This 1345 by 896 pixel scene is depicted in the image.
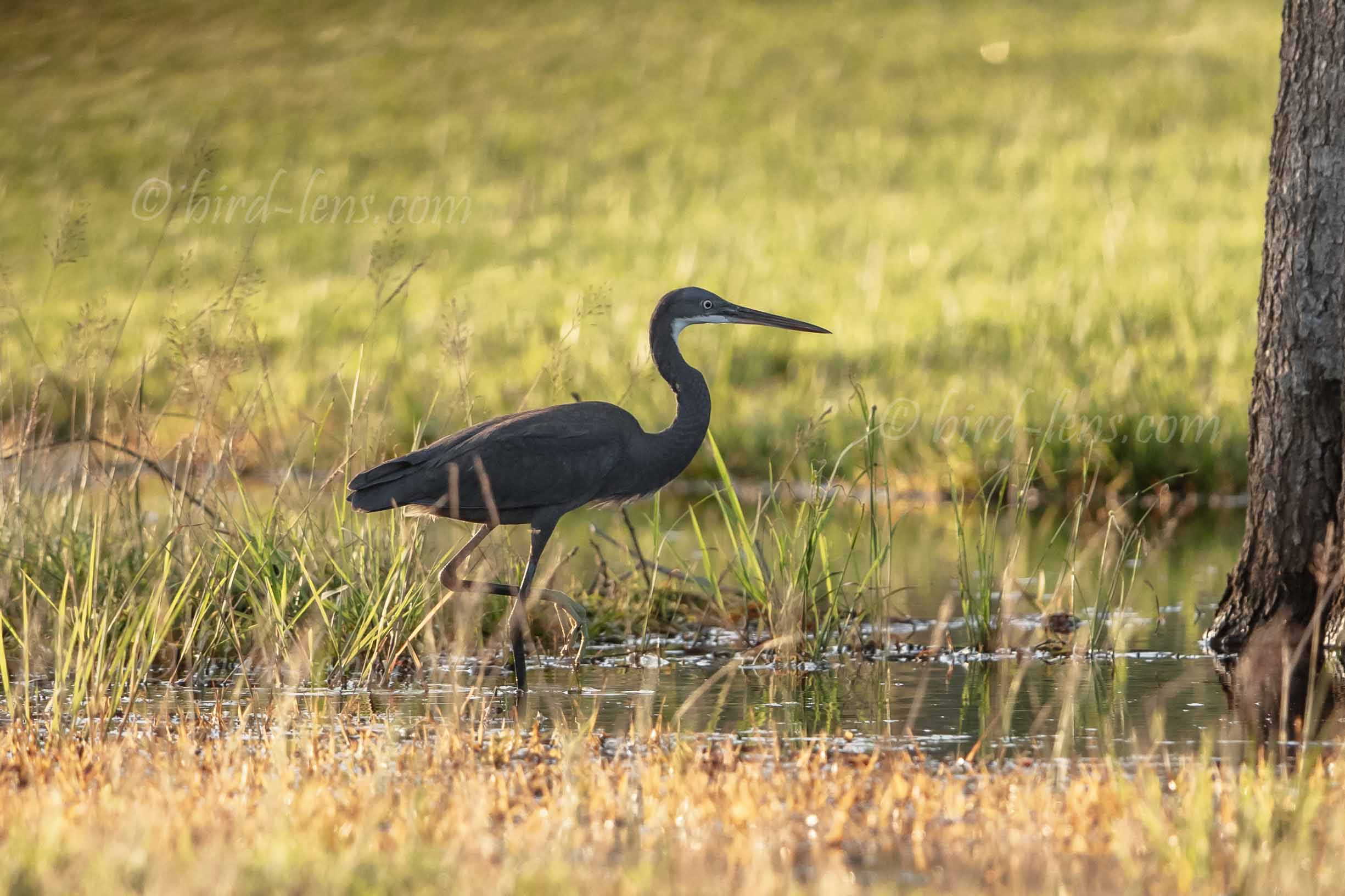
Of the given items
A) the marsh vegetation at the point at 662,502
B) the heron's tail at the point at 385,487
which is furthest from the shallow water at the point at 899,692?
the heron's tail at the point at 385,487

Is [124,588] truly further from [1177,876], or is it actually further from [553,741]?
[1177,876]

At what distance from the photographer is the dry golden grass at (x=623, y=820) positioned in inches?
164

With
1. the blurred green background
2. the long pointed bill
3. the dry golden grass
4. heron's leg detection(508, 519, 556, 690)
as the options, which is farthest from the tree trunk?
heron's leg detection(508, 519, 556, 690)

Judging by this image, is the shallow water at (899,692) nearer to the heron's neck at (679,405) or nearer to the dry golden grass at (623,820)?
the dry golden grass at (623,820)

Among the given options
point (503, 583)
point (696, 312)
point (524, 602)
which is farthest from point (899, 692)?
point (696, 312)

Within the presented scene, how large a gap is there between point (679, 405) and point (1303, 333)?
2.48 m

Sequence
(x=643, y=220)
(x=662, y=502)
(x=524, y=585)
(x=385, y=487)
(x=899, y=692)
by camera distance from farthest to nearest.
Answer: (x=643, y=220)
(x=662, y=502)
(x=524, y=585)
(x=385, y=487)
(x=899, y=692)

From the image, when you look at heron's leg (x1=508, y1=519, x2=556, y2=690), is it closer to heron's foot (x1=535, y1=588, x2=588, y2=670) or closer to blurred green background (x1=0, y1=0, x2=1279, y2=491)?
heron's foot (x1=535, y1=588, x2=588, y2=670)

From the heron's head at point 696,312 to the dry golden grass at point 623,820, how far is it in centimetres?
251

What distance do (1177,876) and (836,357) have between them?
39.4ft

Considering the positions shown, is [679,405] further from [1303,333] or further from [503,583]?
[1303,333]

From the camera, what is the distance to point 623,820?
492 centimetres

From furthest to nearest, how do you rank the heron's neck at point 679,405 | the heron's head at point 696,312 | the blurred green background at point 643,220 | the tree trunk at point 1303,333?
1. the blurred green background at point 643,220
2. the heron's head at point 696,312
3. the heron's neck at point 679,405
4. the tree trunk at point 1303,333

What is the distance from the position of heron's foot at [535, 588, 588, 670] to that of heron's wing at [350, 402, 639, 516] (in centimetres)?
38
